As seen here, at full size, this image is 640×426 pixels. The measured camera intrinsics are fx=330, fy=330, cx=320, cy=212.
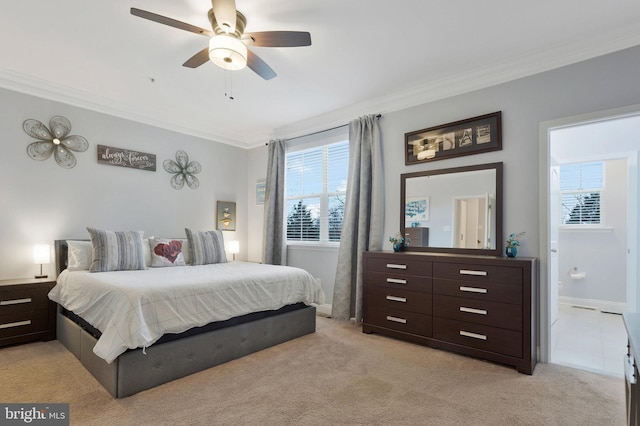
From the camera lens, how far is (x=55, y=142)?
3637mm

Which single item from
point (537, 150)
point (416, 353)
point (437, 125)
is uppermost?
point (437, 125)

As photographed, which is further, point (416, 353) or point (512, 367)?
point (416, 353)

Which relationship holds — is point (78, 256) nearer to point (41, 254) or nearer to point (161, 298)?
point (41, 254)

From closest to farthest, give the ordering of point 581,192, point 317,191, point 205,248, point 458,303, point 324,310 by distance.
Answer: point 458,303, point 205,248, point 324,310, point 317,191, point 581,192

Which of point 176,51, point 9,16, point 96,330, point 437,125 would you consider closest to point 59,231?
point 96,330

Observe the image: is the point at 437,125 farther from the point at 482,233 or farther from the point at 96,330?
the point at 96,330

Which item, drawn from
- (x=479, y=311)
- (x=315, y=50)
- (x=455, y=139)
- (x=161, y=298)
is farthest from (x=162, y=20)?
(x=479, y=311)

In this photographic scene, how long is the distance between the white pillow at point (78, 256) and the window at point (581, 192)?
6475mm

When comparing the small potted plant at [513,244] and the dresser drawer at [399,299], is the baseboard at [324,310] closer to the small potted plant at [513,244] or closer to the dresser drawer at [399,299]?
the dresser drawer at [399,299]

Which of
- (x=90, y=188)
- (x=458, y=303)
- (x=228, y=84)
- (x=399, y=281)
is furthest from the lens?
(x=90, y=188)

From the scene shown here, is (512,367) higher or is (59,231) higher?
(59,231)

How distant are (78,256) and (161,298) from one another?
168 centimetres

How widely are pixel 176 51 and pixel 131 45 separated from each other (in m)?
0.35

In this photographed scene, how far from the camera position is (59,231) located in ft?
11.9
